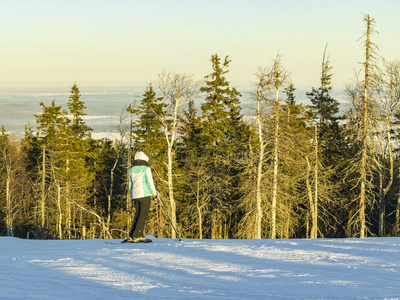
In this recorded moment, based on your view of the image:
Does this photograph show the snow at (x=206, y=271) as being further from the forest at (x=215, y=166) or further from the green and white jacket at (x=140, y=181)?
the forest at (x=215, y=166)

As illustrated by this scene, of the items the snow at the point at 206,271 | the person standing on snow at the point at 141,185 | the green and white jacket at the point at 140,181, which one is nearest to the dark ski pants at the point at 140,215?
the person standing on snow at the point at 141,185

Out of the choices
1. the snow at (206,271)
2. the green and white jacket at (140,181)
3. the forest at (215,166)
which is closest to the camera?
the snow at (206,271)

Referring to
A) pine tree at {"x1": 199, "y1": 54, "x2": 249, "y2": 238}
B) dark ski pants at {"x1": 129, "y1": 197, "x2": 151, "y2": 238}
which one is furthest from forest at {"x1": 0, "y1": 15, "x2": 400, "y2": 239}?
dark ski pants at {"x1": 129, "y1": 197, "x2": 151, "y2": 238}

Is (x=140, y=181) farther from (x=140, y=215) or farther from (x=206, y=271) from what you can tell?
(x=206, y=271)

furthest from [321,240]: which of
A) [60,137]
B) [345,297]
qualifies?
[60,137]

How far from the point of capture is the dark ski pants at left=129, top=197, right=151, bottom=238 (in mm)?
11656

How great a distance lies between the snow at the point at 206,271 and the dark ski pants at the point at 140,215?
0.63 meters

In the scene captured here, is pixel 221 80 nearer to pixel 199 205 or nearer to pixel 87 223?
pixel 199 205

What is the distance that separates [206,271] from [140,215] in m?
4.03

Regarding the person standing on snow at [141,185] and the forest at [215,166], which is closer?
the person standing on snow at [141,185]

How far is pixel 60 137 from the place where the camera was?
5544cm

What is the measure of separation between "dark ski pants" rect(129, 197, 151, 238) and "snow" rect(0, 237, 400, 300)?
63cm

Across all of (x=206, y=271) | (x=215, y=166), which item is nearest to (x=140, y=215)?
(x=206, y=271)

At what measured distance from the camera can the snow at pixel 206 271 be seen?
21.7ft
